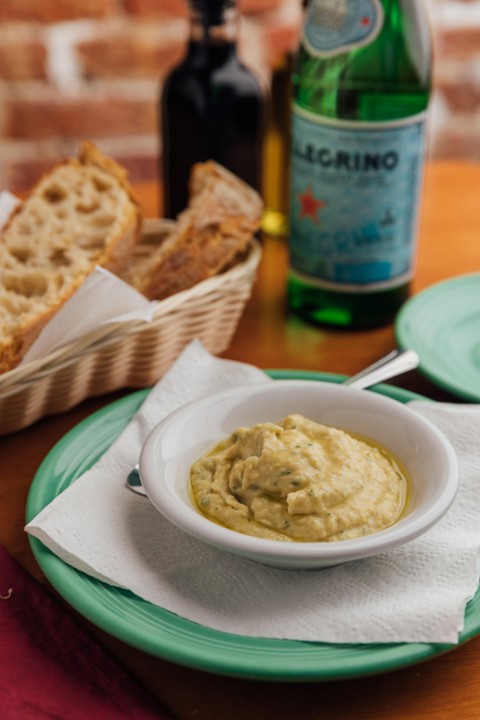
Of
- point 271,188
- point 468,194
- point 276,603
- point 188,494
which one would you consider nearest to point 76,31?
point 271,188

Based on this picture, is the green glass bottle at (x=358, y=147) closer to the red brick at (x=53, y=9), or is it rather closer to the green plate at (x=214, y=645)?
the green plate at (x=214, y=645)

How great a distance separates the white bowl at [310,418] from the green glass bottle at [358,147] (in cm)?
35

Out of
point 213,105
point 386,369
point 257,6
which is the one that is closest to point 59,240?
point 213,105

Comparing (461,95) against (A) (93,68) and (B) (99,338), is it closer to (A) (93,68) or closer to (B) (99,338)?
(A) (93,68)

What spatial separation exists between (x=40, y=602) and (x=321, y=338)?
1.98 feet

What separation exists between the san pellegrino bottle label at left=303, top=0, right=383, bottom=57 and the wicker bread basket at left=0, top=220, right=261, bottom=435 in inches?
11.0

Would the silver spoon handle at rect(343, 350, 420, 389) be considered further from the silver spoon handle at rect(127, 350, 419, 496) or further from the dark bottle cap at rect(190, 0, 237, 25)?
the dark bottle cap at rect(190, 0, 237, 25)

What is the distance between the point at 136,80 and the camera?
2188 mm

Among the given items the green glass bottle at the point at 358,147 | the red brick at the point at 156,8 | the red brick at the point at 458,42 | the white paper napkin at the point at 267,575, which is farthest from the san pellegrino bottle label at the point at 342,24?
the red brick at the point at 458,42

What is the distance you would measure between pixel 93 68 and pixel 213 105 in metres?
0.84

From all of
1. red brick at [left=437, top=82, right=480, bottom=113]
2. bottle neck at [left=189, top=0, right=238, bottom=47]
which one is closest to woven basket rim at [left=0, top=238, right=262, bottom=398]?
bottle neck at [left=189, top=0, right=238, bottom=47]

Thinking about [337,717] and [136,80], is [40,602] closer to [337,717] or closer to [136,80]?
[337,717]

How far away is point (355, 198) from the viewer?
122 centimetres

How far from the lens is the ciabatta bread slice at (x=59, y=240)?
1.07 metres
